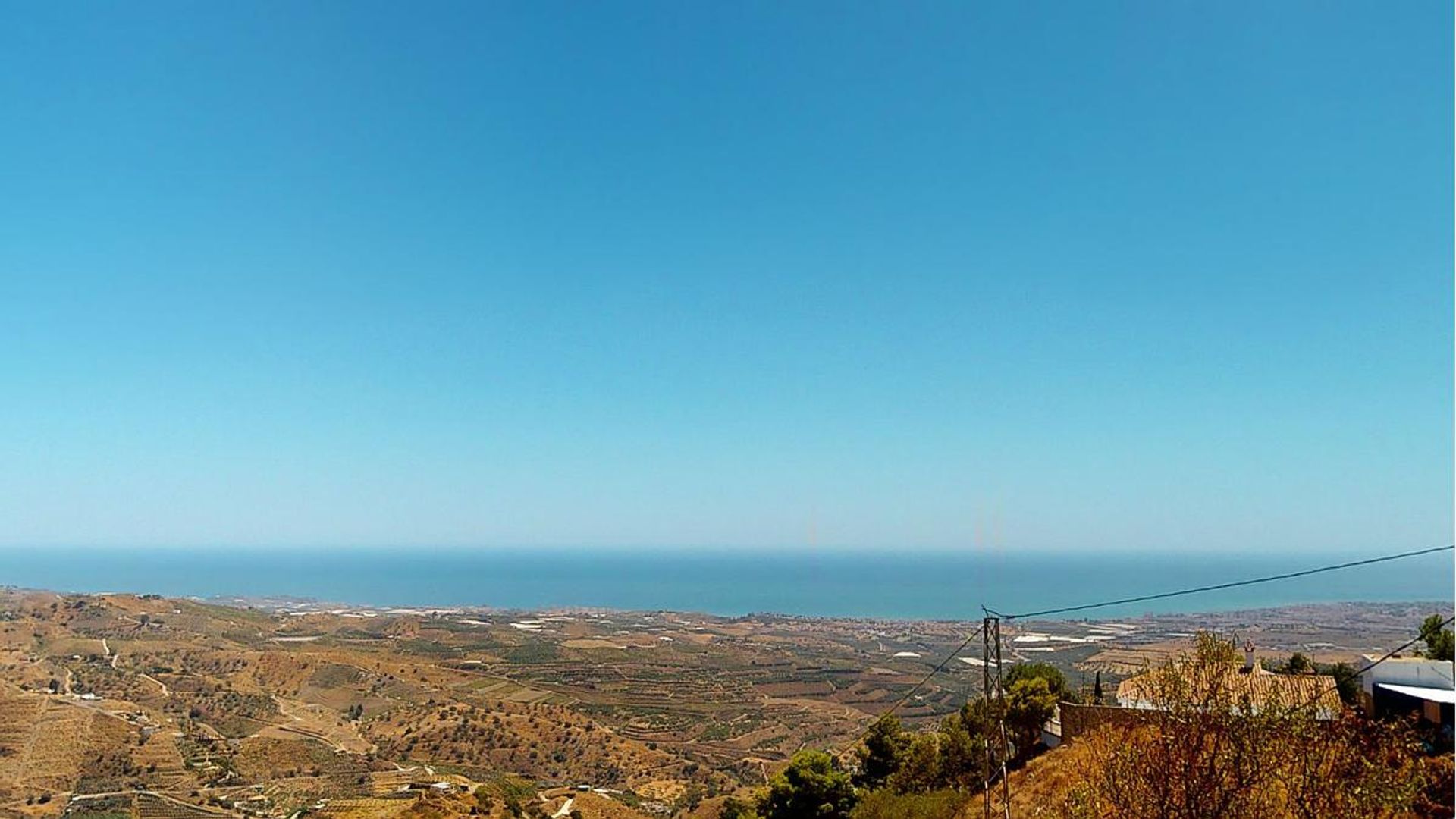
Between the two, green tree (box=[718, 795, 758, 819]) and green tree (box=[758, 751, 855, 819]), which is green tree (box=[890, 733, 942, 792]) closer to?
green tree (box=[758, 751, 855, 819])

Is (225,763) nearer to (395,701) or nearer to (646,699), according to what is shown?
(395,701)

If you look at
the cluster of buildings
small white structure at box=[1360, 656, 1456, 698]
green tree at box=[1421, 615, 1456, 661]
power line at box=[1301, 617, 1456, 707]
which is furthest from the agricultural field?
power line at box=[1301, 617, 1456, 707]

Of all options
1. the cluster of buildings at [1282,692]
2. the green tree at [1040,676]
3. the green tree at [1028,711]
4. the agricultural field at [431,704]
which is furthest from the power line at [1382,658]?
the green tree at [1040,676]

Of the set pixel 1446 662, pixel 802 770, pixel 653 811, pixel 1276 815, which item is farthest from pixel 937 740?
pixel 1276 815

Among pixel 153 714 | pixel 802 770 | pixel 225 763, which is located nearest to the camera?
pixel 802 770

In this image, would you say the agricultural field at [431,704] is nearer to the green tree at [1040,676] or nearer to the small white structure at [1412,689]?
the green tree at [1040,676]
